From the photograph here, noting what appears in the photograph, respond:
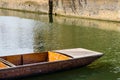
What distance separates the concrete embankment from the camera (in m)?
27.4

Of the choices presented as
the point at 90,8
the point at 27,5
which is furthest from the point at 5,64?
the point at 27,5

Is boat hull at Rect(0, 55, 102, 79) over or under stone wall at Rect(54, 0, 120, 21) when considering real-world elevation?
under

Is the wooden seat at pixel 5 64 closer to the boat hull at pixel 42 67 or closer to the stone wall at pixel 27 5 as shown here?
the boat hull at pixel 42 67

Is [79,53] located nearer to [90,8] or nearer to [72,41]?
[72,41]

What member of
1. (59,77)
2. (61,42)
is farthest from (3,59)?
(61,42)

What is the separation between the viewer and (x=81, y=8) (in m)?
30.7

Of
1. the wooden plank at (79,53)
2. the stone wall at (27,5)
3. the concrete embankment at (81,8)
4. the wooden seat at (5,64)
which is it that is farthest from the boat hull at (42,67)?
the stone wall at (27,5)

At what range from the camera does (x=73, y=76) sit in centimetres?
1134

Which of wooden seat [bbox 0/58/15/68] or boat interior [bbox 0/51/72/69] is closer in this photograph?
wooden seat [bbox 0/58/15/68]

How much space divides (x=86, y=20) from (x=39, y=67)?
17736mm

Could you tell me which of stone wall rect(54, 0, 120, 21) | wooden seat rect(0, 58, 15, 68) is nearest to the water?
wooden seat rect(0, 58, 15, 68)

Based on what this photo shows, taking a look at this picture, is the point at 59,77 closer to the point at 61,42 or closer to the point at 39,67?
A: the point at 39,67

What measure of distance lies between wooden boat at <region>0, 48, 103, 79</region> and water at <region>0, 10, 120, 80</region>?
→ 0.30 meters

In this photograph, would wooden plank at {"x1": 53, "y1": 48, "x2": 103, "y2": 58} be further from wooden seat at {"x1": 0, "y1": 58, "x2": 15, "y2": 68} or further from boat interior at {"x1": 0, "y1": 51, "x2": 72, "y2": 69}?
wooden seat at {"x1": 0, "y1": 58, "x2": 15, "y2": 68}
